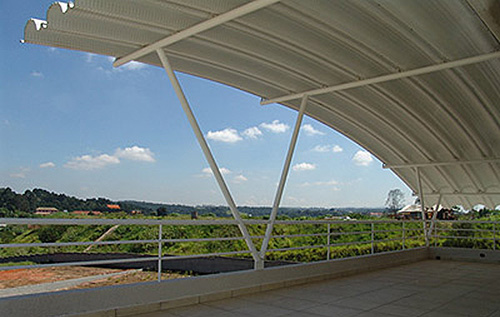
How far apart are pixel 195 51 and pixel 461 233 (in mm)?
11182

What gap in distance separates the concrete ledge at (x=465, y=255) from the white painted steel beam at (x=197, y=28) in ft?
28.9

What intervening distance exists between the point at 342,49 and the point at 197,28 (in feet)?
7.12

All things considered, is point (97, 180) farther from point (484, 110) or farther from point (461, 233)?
point (484, 110)

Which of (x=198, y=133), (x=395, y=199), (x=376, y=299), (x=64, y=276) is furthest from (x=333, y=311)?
(x=395, y=199)

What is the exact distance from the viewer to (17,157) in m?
29.5

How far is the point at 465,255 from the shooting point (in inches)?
408

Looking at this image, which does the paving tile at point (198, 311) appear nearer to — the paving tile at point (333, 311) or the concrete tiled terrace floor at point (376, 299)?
the concrete tiled terrace floor at point (376, 299)

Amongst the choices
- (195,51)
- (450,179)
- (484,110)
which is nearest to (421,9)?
(195,51)

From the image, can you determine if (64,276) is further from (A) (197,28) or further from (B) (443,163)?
(A) (197,28)

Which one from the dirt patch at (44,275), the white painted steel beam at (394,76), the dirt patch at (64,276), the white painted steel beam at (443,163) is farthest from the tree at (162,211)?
the white painted steel beam at (394,76)

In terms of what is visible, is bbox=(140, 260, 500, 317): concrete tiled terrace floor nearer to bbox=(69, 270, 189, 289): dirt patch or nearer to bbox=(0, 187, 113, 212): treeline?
bbox=(69, 270, 189, 289): dirt patch

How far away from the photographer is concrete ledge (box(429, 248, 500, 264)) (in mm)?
10102

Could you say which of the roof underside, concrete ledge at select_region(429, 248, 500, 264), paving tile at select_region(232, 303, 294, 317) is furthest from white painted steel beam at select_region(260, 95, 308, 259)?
concrete ledge at select_region(429, 248, 500, 264)

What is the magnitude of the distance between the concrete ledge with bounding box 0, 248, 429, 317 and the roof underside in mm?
2881
